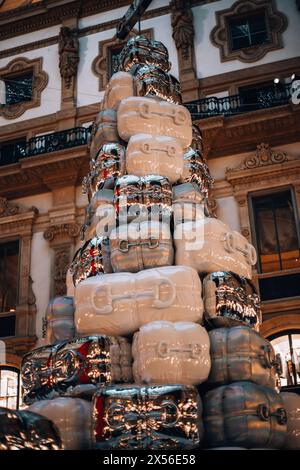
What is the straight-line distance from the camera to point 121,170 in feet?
13.6

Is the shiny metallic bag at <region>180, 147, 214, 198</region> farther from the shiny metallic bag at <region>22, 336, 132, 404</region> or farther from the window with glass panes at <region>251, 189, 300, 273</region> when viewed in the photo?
the window with glass panes at <region>251, 189, 300, 273</region>

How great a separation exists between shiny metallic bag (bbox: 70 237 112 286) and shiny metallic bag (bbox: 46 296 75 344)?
198mm

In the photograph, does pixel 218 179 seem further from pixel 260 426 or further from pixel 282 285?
pixel 260 426

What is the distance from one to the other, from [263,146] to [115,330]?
33.7ft

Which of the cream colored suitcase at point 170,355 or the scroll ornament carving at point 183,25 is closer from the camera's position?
the cream colored suitcase at point 170,355

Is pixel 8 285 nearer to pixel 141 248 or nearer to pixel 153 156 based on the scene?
pixel 153 156

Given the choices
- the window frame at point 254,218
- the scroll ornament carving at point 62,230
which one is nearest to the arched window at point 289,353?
the window frame at point 254,218

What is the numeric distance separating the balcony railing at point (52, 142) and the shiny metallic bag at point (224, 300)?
1084 cm

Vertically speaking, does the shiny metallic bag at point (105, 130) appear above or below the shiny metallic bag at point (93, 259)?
above

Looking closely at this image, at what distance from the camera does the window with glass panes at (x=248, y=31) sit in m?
14.6

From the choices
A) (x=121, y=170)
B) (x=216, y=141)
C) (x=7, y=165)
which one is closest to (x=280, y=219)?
(x=216, y=141)

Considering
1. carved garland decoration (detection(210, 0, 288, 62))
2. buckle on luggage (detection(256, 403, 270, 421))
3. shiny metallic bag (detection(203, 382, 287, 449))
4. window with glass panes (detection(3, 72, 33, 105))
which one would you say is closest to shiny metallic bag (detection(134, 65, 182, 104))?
shiny metallic bag (detection(203, 382, 287, 449))

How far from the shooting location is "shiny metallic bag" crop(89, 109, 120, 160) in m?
4.49

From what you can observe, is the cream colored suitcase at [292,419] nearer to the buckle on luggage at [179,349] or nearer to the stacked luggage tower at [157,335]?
the stacked luggage tower at [157,335]
